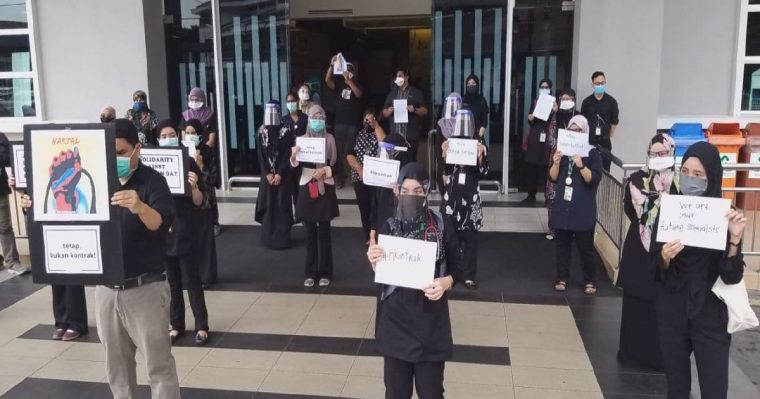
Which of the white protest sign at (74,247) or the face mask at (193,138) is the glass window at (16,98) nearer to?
the face mask at (193,138)

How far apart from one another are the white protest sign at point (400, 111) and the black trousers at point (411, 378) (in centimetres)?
657

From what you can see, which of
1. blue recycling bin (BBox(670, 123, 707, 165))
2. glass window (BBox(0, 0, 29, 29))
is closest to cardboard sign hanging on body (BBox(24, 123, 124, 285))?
blue recycling bin (BBox(670, 123, 707, 165))

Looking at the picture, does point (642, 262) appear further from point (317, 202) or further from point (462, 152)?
point (317, 202)

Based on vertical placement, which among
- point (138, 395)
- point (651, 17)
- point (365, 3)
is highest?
point (365, 3)

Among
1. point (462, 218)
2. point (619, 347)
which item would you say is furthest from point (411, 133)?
point (619, 347)

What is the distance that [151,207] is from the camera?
391 centimetres

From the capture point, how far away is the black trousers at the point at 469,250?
7.04m

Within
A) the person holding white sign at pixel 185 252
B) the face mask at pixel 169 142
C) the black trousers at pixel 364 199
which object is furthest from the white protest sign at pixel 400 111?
the face mask at pixel 169 142

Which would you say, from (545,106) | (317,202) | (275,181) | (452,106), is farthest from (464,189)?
(545,106)

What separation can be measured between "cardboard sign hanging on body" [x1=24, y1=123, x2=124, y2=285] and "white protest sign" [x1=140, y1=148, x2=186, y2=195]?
1.76 metres

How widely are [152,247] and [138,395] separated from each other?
156 centimetres

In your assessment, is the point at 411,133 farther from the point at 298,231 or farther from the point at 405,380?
the point at 405,380

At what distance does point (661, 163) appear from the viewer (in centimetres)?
483

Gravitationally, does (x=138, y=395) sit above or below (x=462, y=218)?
below
